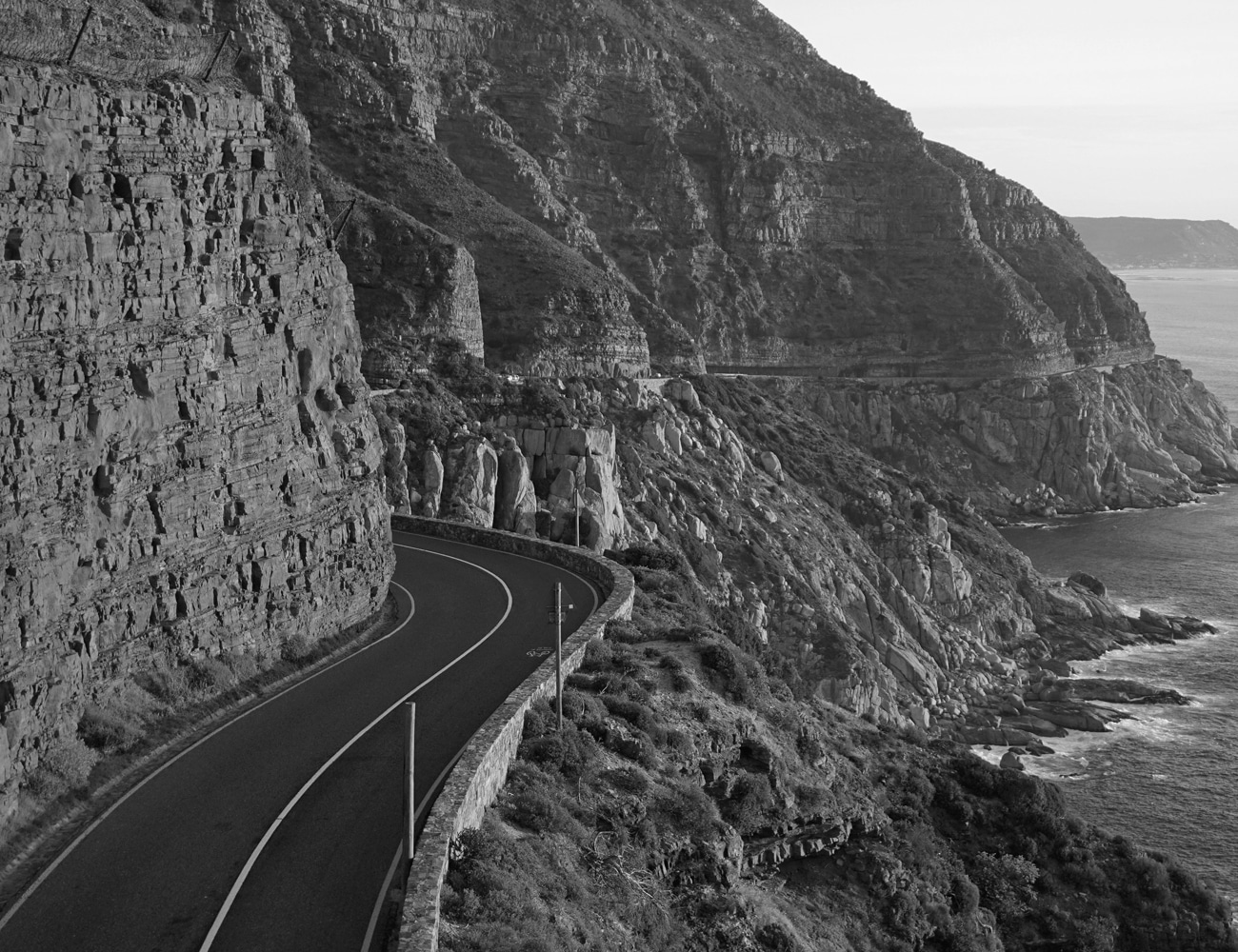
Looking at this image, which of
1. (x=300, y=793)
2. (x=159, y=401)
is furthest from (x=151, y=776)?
(x=159, y=401)

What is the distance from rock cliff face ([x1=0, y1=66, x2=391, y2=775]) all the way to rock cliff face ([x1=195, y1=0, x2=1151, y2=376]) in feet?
149

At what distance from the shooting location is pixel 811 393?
434 feet

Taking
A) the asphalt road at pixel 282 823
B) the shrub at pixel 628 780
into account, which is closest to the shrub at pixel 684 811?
the shrub at pixel 628 780

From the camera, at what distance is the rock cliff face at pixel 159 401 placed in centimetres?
2272

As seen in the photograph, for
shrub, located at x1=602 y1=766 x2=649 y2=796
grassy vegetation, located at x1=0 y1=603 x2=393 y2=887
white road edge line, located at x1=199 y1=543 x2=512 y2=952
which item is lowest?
shrub, located at x1=602 y1=766 x2=649 y2=796

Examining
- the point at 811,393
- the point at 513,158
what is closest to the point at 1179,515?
the point at 811,393

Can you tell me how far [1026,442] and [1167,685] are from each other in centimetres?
6162

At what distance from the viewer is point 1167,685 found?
7394cm

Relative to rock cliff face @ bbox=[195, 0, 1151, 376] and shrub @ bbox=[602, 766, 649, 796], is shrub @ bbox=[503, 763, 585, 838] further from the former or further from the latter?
rock cliff face @ bbox=[195, 0, 1151, 376]

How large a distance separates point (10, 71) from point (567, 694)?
15.1 m

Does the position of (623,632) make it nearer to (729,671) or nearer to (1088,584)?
(729,671)

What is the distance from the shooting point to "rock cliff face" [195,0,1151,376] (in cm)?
9062

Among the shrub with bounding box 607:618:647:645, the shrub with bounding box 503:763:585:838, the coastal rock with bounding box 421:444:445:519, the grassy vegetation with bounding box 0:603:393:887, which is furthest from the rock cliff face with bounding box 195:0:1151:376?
the shrub with bounding box 503:763:585:838

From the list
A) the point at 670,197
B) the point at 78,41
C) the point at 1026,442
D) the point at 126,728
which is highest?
the point at 670,197
